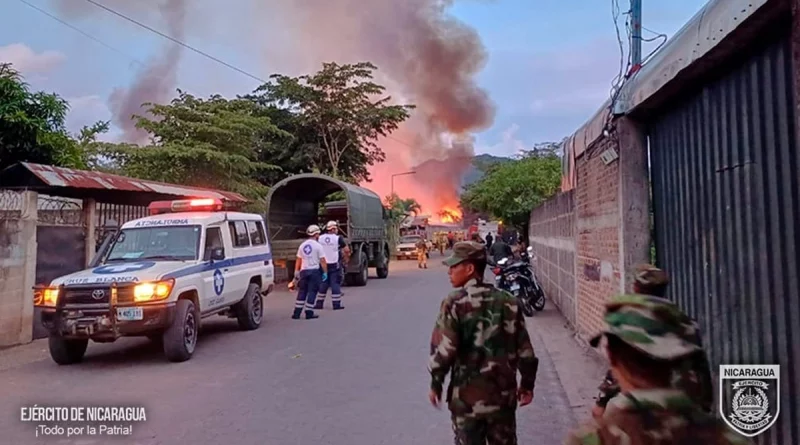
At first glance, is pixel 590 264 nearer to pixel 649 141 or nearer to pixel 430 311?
pixel 649 141

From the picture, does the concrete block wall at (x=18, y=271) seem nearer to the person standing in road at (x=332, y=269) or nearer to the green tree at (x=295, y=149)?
the person standing in road at (x=332, y=269)

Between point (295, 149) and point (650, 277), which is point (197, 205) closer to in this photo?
point (650, 277)

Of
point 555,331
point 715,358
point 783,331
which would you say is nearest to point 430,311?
point 555,331

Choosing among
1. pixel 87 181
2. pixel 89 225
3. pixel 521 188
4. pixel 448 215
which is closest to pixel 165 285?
pixel 87 181

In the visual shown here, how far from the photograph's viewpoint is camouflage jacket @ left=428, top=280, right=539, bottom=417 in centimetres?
328

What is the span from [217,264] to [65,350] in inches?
92.1

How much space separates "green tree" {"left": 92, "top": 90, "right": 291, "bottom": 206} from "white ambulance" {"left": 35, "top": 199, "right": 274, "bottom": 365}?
31.2 feet

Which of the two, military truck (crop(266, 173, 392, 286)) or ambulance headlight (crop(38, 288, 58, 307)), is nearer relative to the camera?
ambulance headlight (crop(38, 288, 58, 307))

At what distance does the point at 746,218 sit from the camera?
388cm

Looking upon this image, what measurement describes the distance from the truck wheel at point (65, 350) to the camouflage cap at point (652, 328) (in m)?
8.01

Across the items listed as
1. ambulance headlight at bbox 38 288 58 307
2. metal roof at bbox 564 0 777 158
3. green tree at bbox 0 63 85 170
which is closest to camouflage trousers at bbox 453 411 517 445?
metal roof at bbox 564 0 777 158

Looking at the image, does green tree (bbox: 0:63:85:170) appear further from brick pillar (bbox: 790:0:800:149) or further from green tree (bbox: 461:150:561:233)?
green tree (bbox: 461:150:561:233)

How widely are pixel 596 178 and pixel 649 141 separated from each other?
5.43 ft

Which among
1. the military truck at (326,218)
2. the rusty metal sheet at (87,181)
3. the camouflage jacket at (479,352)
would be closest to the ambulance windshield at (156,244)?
the rusty metal sheet at (87,181)
